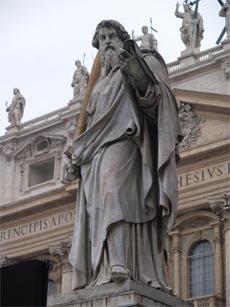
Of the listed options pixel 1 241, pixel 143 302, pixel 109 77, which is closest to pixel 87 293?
pixel 143 302

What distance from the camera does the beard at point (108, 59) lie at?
5.05m

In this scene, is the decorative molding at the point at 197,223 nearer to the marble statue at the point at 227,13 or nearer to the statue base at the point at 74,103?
the marble statue at the point at 227,13

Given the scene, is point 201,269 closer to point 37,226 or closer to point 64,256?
point 64,256

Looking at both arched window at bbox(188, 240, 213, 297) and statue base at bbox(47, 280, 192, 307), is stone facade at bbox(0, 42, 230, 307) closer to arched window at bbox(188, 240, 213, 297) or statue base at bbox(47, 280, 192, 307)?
arched window at bbox(188, 240, 213, 297)

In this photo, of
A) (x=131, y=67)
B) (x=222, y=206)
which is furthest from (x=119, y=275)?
(x=222, y=206)

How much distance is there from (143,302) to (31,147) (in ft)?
92.3

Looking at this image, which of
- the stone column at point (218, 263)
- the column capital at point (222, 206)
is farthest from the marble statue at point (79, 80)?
the stone column at point (218, 263)

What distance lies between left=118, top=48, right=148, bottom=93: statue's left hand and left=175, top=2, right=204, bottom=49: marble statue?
24.4 metres

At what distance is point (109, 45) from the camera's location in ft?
16.5

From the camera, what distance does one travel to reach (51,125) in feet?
104

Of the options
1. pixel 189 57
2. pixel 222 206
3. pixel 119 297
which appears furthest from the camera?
pixel 189 57

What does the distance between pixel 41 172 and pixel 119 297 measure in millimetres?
28421

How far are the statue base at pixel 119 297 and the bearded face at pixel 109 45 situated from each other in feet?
4.40

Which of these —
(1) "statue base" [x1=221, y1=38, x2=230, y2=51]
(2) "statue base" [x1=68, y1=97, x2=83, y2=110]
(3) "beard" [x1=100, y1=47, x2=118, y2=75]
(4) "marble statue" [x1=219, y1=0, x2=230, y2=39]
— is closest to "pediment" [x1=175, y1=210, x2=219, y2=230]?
(1) "statue base" [x1=221, y1=38, x2=230, y2=51]
